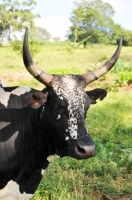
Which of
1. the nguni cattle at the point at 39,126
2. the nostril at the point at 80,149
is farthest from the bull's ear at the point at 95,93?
the nostril at the point at 80,149

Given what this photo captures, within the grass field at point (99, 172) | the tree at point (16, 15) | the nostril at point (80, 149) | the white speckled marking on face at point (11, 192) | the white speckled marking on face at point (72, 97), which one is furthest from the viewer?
the tree at point (16, 15)

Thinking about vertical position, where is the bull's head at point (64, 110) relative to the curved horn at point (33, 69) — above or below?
below

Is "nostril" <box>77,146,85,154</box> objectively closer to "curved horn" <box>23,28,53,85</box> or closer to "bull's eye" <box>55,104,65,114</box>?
"bull's eye" <box>55,104,65,114</box>

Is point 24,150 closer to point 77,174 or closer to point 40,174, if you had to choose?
point 40,174

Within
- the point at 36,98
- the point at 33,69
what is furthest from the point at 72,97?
the point at 33,69

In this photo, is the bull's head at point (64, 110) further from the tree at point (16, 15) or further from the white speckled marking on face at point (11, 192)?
the tree at point (16, 15)

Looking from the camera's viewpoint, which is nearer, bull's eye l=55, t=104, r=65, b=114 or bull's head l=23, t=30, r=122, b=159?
bull's head l=23, t=30, r=122, b=159

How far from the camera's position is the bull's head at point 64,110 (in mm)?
3080

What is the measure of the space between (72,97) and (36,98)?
36 centimetres

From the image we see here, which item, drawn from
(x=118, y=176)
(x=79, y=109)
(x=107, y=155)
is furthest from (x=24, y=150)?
(x=107, y=155)

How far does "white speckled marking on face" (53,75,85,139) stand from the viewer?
10.3ft

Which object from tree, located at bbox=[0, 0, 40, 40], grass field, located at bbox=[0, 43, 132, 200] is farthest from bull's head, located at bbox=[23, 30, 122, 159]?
tree, located at bbox=[0, 0, 40, 40]

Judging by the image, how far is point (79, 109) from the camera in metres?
3.20

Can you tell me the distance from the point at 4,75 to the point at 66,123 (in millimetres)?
10528
